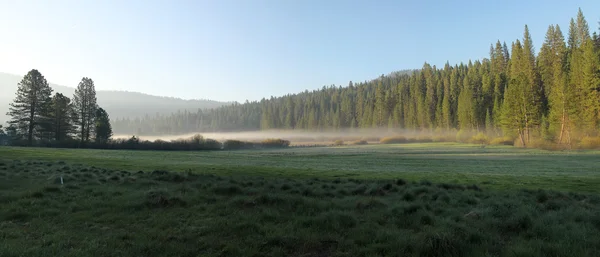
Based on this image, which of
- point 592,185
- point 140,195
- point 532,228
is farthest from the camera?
point 592,185

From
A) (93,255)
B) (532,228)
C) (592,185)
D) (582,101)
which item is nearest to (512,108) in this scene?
(582,101)

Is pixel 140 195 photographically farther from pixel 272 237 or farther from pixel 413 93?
pixel 413 93

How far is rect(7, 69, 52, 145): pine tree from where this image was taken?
2391 inches

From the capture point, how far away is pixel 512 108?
239 ft

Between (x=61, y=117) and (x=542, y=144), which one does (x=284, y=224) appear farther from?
(x=61, y=117)

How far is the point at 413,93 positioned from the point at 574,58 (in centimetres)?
7026

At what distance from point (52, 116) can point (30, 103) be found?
554 cm

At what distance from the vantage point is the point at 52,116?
66.2m

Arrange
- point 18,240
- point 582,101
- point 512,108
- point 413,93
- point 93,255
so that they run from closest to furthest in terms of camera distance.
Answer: point 93,255 → point 18,240 → point 582,101 → point 512,108 → point 413,93

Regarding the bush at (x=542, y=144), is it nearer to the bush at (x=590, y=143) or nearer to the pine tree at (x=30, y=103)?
the bush at (x=590, y=143)

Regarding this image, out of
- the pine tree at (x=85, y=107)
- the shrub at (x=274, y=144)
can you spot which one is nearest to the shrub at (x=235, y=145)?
the shrub at (x=274, y=144)

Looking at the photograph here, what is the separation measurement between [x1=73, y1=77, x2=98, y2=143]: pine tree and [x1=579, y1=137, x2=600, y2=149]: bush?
296 ft

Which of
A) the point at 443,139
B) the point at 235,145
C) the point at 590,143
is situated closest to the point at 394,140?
the point at 443,139

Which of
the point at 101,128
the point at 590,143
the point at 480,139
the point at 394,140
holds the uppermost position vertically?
the point at 101,128
